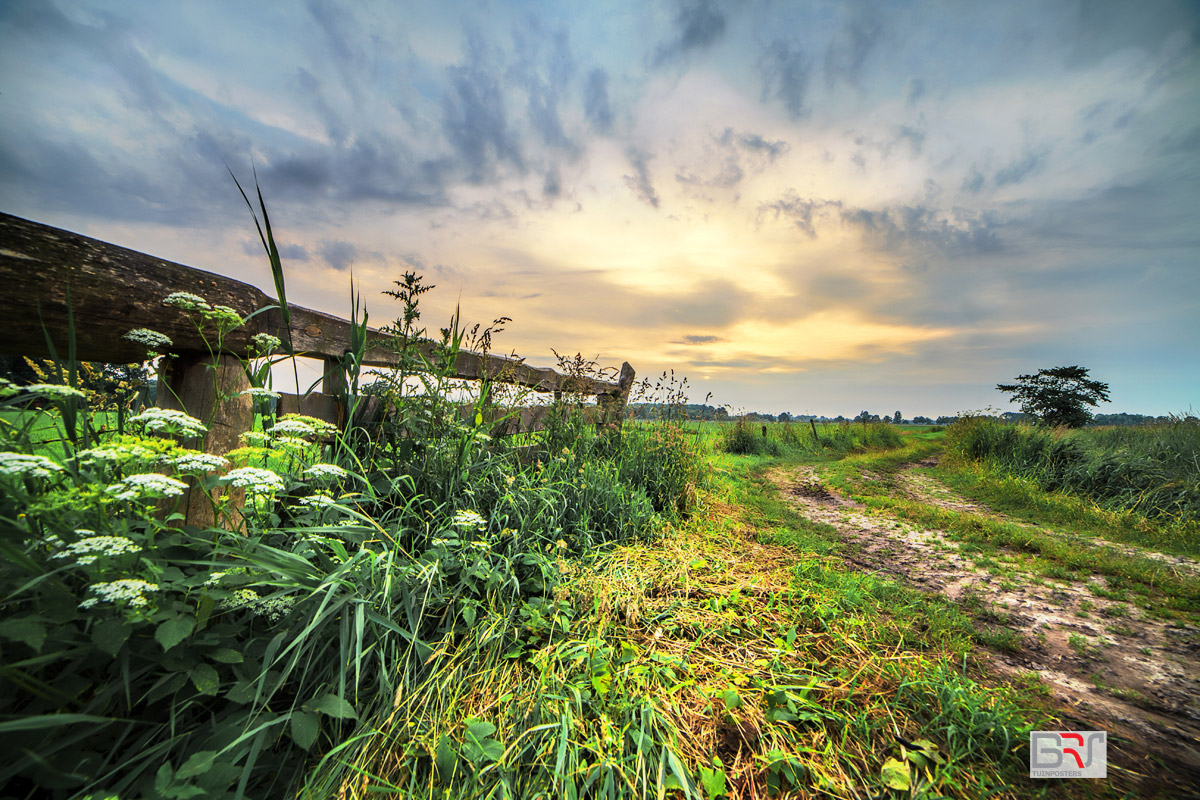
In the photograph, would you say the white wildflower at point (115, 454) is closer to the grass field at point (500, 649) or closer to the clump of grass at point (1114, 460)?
the grass field at point (500, 649)

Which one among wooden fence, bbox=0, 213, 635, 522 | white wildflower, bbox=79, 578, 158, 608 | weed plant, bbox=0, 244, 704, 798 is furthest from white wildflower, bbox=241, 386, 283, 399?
white wildflower, bbox=79, 578, 158, 608

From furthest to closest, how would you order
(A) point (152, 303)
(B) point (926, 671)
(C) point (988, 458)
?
(C) point (988, 458) < (B) point (926, 671) < (A) point (152, 303)

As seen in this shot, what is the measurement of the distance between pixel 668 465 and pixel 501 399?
2.36 m

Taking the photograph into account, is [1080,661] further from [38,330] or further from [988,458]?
[988,458]

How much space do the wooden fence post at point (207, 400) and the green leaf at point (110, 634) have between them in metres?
0.91

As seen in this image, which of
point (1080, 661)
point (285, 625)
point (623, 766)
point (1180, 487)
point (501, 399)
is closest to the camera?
point (623, 766)

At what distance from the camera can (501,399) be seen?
342 cm

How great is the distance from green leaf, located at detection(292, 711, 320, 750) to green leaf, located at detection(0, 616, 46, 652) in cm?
A: 67

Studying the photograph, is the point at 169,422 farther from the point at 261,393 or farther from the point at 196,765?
the point at 196,765

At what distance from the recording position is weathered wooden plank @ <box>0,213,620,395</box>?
A: 1.50 metres

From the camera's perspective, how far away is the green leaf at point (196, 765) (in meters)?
1.13

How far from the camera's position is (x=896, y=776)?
1544 millimetres

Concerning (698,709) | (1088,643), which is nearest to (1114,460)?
(1088,643)

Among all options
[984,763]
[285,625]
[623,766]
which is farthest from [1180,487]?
[285,625]
